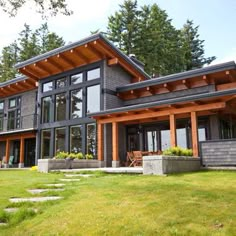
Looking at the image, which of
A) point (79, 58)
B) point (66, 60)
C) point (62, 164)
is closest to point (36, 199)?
point (62, 164)

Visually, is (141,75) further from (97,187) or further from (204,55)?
(204,55)

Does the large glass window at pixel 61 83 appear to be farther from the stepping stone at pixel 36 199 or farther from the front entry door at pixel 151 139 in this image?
the stepping stone at pixel 36 199

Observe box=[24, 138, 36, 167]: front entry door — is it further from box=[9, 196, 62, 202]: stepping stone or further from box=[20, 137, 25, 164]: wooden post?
box=[9, 196, 62, 202]: stepping stone

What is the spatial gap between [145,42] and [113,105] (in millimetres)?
16442

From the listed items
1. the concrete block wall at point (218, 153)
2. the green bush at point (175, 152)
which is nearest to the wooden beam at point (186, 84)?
the concrete block wall at point (218, 153)

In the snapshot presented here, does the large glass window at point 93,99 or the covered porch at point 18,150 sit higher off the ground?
the large glass window at point 93,99

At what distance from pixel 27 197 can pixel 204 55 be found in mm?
34260

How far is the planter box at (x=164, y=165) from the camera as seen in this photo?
839 centimetres

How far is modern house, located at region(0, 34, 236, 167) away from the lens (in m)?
12.1

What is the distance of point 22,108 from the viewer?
2080 centimetres

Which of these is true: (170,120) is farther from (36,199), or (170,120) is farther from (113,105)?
(36,199)

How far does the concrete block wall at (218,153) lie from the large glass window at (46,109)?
10.0 meters

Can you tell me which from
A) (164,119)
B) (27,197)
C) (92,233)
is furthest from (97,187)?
(164,119)

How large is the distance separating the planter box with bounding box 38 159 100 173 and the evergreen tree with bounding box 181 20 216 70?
23.6m
